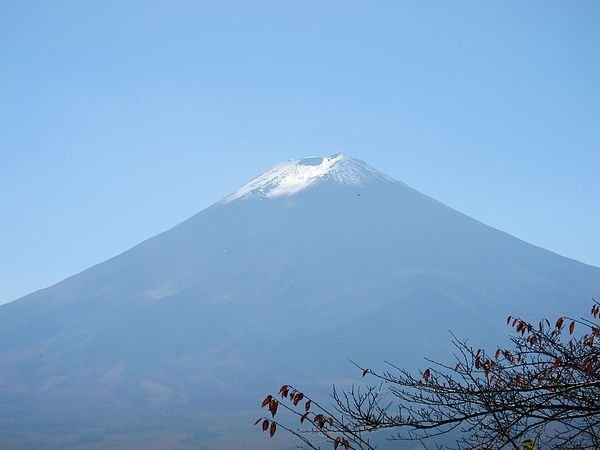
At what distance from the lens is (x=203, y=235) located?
16175cm

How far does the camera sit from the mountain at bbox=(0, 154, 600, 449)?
308 feet

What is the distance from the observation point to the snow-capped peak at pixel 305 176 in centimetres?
17675

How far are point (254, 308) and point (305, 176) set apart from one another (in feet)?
196

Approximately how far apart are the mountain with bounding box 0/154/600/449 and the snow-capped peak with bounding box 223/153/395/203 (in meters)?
0.73

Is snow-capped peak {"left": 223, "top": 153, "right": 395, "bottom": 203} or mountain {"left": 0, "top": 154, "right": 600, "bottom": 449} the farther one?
snow-capped peak {"left": 223, "top": 153, "right": 395, "bottom": 203}

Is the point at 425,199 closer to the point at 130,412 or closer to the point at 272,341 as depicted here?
the point at 272,341

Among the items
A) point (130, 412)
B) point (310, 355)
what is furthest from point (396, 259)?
point (130, 412)

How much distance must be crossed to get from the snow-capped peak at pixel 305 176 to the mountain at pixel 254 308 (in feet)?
2.39

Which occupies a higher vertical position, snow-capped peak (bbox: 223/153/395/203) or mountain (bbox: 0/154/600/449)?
snow-capped peak (bbox: 223/153/395/203)

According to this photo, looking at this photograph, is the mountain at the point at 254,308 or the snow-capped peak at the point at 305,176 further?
the snow-capped peak at the point at 305,176

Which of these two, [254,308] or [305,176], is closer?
[254,308]

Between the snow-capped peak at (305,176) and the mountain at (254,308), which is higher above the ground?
the snow-capped peak at (305,176)

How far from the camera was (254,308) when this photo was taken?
133m

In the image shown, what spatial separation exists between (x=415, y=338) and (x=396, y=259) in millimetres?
30746
